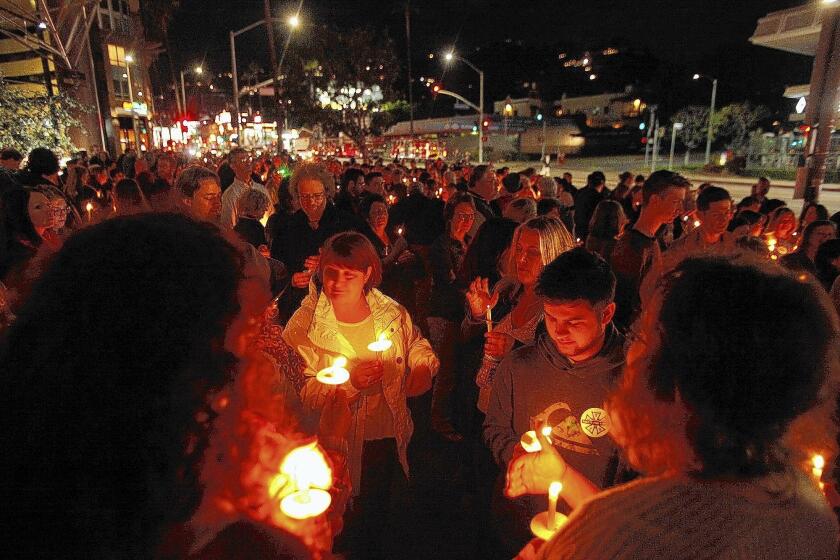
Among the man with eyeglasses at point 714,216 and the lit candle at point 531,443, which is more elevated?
the man with eyeglasses at point 714,216

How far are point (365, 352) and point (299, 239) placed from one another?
232 cm

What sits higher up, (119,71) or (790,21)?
(119,71)

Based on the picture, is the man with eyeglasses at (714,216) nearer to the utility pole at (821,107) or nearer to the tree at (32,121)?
the utility pole at (821,107)

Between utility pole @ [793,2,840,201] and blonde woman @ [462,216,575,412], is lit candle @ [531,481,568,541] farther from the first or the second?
utility pole @ [793,2,840,201]

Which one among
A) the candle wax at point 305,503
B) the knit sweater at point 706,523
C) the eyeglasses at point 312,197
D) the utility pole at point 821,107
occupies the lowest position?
the candle wax at point 305,503

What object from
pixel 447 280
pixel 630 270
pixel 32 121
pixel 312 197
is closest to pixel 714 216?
pixel 630 270

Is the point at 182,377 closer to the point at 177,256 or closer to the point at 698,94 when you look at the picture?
the point at 177,256

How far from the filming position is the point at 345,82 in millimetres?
43375

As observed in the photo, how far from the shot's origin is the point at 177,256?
3.30 feet

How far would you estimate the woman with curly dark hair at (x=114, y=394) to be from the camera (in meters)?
0.85

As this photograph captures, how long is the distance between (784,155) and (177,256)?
49920 mm

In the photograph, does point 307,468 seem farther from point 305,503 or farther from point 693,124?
point 693,124

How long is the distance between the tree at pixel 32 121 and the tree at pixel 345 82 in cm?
2458

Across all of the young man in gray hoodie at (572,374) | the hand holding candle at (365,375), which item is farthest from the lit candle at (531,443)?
the hand holding candle at (365,375)
